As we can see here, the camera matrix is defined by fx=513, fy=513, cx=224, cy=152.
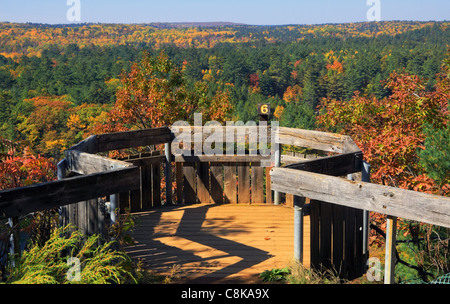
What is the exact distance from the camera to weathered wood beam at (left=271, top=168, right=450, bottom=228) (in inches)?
145

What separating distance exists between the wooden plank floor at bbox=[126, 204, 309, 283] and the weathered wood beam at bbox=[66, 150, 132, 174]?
4.10ft

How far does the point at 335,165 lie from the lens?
5406mm

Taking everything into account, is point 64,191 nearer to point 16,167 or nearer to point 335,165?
point 335,165

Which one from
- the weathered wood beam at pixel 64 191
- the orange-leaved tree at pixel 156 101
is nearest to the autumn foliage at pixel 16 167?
the weathered wood beam at pixel 64 191

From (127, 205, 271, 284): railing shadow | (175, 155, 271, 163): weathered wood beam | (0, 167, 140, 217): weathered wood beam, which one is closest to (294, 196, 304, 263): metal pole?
(127, 205, 271, 284): railing shadow

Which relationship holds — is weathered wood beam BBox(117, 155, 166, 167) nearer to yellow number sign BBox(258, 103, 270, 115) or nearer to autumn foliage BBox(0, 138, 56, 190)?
autumn foliage BBox(0, 138, 56, 190)

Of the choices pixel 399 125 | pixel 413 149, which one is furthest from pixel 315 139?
pixel 399 125

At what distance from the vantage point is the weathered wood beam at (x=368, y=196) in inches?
145

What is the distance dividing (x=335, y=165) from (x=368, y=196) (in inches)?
51.2

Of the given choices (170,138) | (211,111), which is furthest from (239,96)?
(170,138)

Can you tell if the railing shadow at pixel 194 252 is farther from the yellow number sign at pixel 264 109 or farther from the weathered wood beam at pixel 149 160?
the yellow number sign at pixel 264 109

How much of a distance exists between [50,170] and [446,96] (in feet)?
28.6
